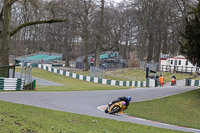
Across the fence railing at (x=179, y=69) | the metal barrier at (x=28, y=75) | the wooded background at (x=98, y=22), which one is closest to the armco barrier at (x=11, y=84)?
the metal barrier at (x=28, y=75)

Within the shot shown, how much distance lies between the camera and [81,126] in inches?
344

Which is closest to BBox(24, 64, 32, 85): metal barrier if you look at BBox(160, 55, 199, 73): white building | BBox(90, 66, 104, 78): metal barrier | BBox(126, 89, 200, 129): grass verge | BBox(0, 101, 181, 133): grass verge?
BBox(126, 89, 200, 129): grass verge

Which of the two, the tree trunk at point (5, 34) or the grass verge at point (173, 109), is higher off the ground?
the tree trunk at point (5, 34)

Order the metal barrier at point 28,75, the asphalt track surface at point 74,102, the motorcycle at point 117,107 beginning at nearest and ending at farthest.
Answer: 1. the asphalt track surface at point 74,102
2. the motorcycle at point 117,107
3. the metal barrier at point 28,75

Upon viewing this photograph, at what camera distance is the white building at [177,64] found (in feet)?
159

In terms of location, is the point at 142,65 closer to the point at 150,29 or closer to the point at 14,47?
the point at 150,29

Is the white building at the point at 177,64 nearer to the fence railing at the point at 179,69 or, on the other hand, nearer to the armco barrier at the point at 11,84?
the fence railing at the point at 179,69

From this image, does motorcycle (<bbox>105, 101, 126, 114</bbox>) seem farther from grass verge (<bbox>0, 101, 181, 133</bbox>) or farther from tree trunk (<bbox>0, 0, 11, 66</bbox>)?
tree trunk (<bbox>0, 0, 11, 66</bbox>)

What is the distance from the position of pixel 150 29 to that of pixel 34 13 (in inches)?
1744

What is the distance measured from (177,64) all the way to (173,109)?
35579mm

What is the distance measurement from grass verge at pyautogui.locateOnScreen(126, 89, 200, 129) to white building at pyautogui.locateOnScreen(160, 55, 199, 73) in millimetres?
28571

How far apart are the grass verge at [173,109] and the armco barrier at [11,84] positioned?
7.71 m

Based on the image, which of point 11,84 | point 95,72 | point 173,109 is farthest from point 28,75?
point 95,72

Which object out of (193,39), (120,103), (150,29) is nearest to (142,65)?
(150,29)
